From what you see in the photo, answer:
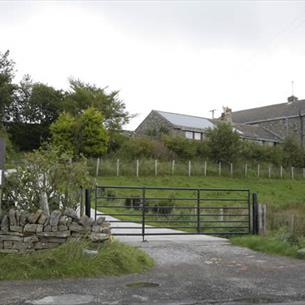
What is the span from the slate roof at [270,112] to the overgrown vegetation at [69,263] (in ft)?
146

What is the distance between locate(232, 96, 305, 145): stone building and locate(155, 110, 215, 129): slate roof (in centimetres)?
947

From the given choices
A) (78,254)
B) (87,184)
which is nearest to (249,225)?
(87,184)

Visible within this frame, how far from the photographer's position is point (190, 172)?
30.1 meters

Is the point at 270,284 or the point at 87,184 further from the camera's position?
the point at 87,184

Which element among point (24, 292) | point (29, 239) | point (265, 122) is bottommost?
point (24, 292)

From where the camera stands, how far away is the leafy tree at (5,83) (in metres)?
28.2

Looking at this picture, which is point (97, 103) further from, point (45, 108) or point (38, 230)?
point (38, 230)

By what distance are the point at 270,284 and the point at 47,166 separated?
4.76m

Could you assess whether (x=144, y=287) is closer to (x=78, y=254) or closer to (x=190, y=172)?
(x=78, y=254)

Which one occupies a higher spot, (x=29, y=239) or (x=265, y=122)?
(x=265, y=122)

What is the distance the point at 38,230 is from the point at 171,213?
803cm

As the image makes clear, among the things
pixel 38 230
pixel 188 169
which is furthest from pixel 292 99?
pixel 38 230

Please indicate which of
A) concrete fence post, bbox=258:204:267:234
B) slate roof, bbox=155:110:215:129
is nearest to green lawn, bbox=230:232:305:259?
A: concrete fence post, bbox=258:204:267:234

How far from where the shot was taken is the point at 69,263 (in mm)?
7219
